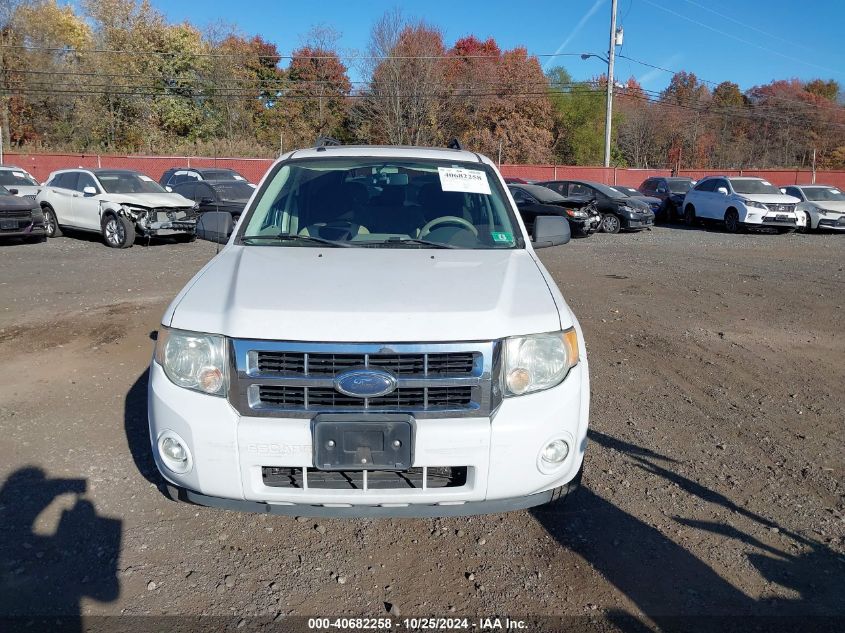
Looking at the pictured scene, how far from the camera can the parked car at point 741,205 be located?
19.2 m

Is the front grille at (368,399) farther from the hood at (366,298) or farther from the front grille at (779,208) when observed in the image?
the front grille at (779,208)

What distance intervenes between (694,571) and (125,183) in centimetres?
1510

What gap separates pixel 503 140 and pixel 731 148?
2989 centimetres

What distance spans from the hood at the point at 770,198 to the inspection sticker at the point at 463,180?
17603 mm

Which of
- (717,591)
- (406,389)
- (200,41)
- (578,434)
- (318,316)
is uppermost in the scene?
(200,41)

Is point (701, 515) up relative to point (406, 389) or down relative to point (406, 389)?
down

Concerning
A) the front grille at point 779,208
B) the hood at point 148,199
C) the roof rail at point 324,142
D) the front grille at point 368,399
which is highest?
the roof rail at point 324,142

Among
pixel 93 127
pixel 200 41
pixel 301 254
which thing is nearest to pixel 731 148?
pixel 200 41

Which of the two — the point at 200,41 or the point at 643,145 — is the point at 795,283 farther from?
the point at 643,145

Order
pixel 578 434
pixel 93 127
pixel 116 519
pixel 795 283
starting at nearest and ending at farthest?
pixel 578 434 → pixel 116 519 → pixel 795 283 → pixel 93 127

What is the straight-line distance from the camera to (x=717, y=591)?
2914 millimetres

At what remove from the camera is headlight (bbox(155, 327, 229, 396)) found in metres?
2.81

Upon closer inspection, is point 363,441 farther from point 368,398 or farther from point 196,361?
point 196,361

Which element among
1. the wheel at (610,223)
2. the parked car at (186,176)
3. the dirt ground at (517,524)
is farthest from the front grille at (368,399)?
the parked car at (186,176)
